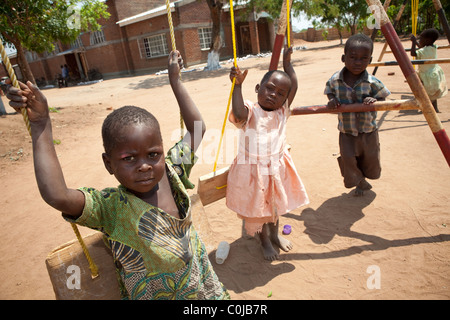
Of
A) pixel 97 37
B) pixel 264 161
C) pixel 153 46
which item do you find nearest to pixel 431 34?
pixel 264 161

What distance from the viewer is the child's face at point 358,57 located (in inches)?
110

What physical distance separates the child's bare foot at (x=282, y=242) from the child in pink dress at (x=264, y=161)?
1.25 feet

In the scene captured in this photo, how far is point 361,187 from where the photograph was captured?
11.4 ft

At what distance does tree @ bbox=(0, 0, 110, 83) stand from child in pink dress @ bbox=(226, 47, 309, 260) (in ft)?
29.9

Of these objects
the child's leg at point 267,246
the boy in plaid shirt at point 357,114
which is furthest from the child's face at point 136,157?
the boy in plaid shirt at point 357,114

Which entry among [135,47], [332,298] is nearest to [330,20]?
[135,47]

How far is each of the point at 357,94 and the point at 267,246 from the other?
186 cm

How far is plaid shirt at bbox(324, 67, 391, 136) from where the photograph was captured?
2.94 metres

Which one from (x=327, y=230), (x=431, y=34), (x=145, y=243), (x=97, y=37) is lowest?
(x=327, y=230)

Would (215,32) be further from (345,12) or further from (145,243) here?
(145,243)

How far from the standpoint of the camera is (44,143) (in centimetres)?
120

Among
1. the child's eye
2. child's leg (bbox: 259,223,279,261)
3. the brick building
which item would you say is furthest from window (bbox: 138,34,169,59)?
the child's eye

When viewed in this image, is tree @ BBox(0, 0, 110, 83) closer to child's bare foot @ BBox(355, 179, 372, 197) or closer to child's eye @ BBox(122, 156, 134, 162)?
child's eye @ BBox(122, 156, 134, 162)
